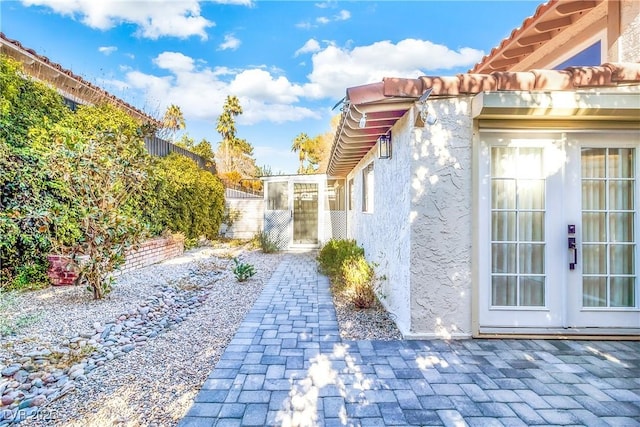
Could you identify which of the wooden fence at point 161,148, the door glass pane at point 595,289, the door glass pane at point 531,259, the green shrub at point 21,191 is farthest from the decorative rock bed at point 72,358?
the wooden fence at point 161,148

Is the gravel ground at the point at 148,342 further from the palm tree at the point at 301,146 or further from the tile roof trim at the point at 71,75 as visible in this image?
the palm tree at the point at 301,146

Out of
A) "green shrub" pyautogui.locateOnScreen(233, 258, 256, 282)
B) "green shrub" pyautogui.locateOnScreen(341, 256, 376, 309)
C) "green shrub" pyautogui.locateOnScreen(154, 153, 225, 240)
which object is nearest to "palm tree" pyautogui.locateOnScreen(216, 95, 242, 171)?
"green shrub" pyautogui.locateOnScreen(154, 153, 225, 240)

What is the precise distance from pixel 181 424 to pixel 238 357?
120 cm

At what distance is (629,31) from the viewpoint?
4062 mm

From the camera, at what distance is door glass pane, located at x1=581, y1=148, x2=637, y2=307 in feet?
13.8

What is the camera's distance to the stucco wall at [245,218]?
16.0 metres

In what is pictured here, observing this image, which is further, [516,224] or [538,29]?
[538,29]

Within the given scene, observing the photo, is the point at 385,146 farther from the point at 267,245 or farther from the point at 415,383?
the point at 267,245

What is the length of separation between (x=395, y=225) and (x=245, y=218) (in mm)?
12117

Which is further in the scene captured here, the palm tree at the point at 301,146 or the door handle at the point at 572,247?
the palm tree at the point at 301,146

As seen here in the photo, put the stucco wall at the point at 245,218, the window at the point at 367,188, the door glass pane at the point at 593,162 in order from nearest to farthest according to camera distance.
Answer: the door glass pane at the point at 593,162 < the window at the point at 367,188 < the stucco wall at the point at 245,218

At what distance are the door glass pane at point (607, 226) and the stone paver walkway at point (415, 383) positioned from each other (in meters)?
0.69

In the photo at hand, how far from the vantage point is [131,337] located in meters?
4.24

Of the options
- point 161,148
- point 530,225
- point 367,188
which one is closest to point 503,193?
point 530,225
